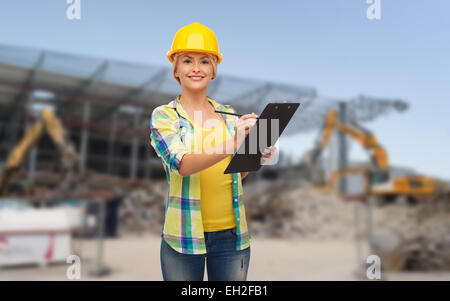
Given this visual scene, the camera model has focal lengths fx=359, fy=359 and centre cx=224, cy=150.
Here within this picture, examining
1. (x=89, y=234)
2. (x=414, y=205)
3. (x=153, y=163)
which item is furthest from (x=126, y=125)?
(x=414, y=205)

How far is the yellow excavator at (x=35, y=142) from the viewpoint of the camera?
8102mm

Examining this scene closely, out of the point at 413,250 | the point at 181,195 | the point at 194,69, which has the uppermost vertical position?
the point at 194,69

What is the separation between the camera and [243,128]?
1016mm

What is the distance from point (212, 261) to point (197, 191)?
253 mm

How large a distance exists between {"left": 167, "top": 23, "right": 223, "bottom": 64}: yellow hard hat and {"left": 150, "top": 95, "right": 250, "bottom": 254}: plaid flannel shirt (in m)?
0.22

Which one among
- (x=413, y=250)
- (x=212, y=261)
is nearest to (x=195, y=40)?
(x=212, y=261)

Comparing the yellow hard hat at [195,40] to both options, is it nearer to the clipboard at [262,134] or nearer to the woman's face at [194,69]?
the woman's face at [194,69]

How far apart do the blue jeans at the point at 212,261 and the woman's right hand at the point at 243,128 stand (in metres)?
0.38

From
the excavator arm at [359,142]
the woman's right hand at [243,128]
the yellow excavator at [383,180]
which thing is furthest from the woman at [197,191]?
the excavator arm at [359,142]

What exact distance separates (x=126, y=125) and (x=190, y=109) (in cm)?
1198

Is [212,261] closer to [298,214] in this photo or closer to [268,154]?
[268,154]

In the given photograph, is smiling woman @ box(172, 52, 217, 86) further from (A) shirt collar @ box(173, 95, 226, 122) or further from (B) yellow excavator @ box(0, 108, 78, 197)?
(B) yellow excavator @ box(0, 108, 78, 197)

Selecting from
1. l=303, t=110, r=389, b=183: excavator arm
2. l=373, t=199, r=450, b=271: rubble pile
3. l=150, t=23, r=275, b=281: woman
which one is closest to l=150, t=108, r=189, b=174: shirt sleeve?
l=150, t=23, r=275, b=281: woman
